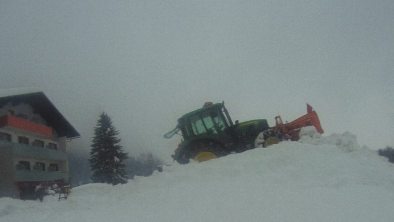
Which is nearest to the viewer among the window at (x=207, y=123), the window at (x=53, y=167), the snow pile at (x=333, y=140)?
the snow pile at (x=333, y=140)

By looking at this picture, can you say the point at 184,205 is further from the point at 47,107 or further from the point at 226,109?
the point at 47,107

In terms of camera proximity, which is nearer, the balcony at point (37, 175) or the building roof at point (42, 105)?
the balcony at point (37, 175)

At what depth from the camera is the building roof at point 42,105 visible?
64.1 feet

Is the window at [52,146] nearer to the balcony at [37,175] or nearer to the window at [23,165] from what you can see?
the balcony at [37,175]

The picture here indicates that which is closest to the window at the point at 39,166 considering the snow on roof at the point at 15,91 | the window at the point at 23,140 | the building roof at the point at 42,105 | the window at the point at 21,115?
the window at the point at 23,140

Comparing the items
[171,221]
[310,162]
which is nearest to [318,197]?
[310,162]

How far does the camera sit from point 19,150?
19859 millimetres

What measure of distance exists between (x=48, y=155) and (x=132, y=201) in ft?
74.1

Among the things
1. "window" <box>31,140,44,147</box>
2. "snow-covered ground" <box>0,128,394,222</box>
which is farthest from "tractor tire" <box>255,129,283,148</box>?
"window" <box>31,140,44,147</box>

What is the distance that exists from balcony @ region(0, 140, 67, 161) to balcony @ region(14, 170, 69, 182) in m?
1.39

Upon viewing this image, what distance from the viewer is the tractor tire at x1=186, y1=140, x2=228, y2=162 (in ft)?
26.7

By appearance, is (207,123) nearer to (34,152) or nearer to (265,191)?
(265,191)

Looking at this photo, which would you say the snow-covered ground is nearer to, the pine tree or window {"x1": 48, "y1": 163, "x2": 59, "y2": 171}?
window {"x1": 48, "y1": 163, "x2": 59, "y2": 171}

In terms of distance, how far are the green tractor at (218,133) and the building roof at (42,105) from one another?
16.2m
